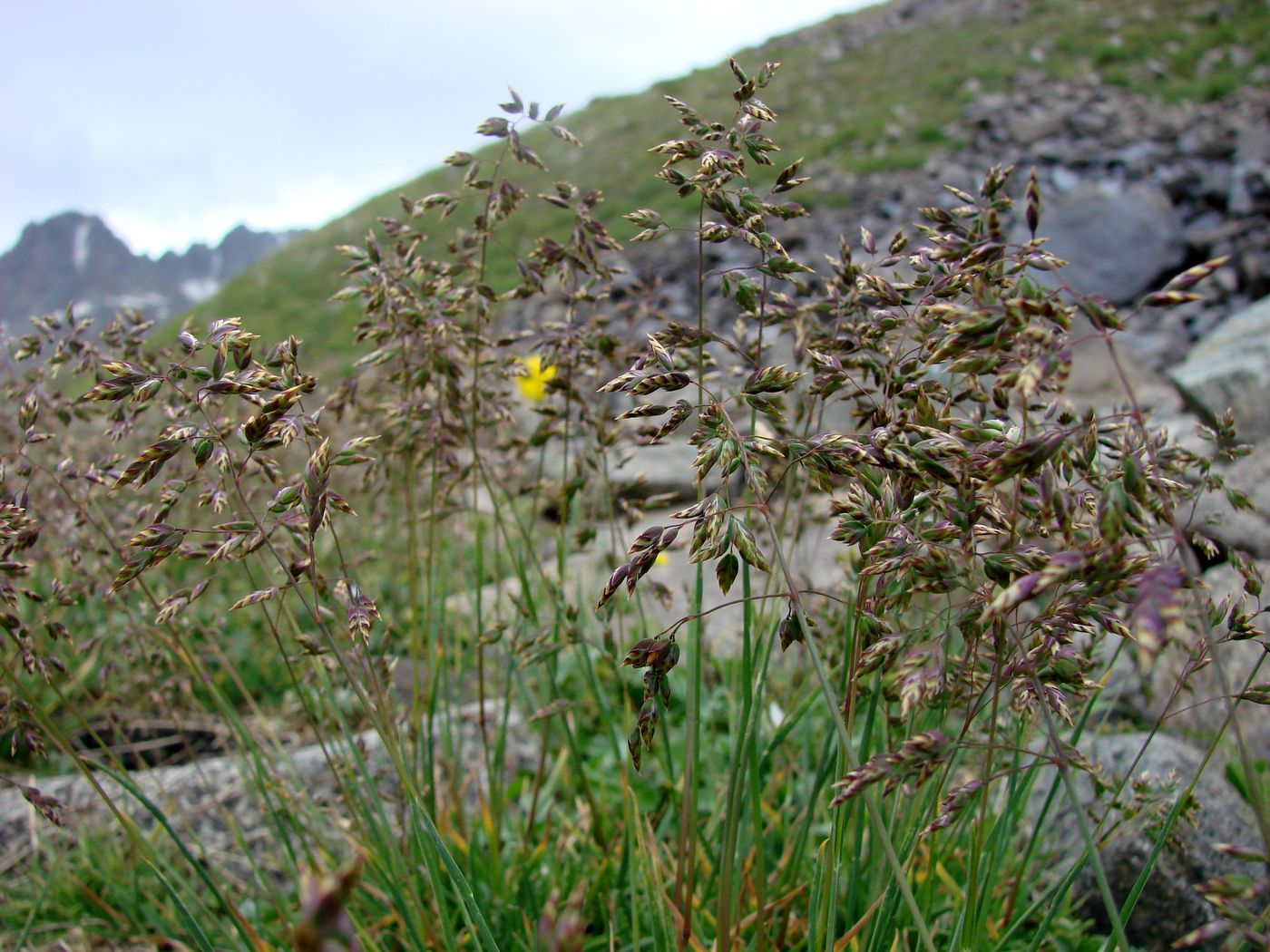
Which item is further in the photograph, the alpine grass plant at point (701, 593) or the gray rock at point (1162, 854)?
the gray rock at point (1162, 854)

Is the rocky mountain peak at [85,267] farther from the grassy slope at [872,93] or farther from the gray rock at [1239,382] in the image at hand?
the gray rock at [1239,382]

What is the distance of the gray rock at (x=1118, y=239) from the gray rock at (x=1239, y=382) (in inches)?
119

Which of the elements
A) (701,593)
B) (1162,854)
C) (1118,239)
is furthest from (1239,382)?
(701,593)

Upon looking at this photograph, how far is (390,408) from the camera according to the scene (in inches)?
74.0

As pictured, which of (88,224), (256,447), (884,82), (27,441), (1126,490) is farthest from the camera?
(88,224)

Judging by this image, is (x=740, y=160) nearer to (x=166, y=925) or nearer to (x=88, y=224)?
(x=166, y=925)

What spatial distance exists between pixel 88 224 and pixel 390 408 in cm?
5282

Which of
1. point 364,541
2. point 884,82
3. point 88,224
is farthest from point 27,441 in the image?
point 88,224

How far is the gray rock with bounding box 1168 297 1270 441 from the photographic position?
4691 millimetres

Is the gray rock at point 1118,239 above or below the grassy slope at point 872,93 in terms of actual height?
below

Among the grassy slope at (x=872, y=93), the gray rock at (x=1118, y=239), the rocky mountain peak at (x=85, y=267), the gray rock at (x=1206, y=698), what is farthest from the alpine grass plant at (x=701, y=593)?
the rocky mountain peak at (x=85, y=267)

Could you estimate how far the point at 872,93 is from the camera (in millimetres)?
14891

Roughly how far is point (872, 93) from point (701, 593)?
15.7 metres

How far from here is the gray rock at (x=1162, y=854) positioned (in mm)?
1959
